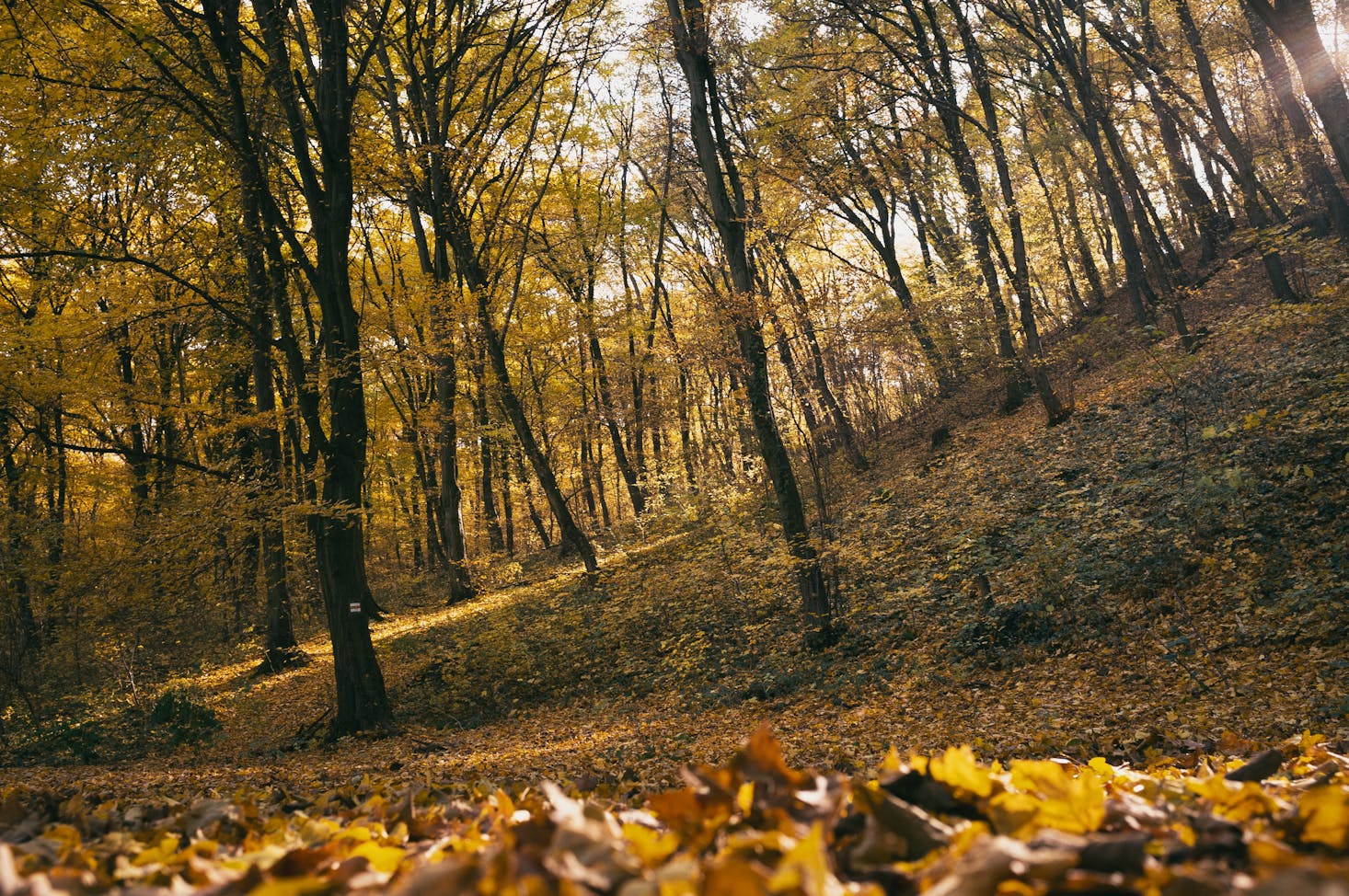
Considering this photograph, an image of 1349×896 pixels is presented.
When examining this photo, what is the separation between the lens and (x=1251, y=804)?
1.61 meters

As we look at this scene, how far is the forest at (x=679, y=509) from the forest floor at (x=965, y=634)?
0.25 ft

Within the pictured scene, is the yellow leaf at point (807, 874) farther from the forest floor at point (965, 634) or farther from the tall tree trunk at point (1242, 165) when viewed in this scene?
the tall tree trunk at point (1242, 165)

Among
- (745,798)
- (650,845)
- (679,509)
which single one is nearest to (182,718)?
(679,509)

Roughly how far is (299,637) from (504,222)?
1206 centimetres

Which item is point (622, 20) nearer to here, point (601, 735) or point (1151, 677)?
point (601, 735)

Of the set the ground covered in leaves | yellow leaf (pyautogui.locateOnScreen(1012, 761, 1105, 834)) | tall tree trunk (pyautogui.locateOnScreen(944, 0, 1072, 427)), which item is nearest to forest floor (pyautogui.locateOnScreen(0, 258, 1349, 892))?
tall tree trunk (pyautogui.locateOnScreen(944, 0, 1072, 427))


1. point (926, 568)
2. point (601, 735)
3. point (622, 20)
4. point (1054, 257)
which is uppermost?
point (622, 20)

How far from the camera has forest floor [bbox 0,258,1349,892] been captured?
5871 millimetres

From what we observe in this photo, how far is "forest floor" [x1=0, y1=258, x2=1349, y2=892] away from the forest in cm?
7

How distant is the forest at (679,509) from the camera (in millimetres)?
1686

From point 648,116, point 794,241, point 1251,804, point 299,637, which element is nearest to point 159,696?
point 299,637

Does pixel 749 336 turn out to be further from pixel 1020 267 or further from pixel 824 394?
pixel 824 394

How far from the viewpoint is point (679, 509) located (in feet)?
50.1

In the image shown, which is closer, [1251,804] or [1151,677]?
[1251,804]
